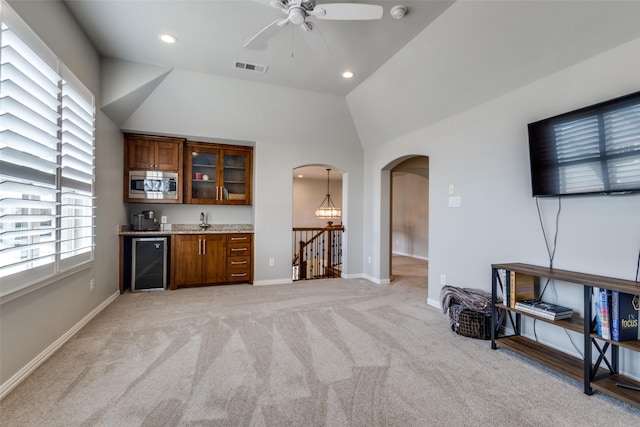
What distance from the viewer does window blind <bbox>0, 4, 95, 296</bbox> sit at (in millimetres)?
1903

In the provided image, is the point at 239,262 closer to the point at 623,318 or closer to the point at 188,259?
the point at 188,259

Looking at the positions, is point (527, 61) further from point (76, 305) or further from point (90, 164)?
point (76, 305)

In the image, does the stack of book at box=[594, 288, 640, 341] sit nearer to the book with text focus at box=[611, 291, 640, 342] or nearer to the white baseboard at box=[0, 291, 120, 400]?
the book with text focus at box=[611, 291, 640, 342]

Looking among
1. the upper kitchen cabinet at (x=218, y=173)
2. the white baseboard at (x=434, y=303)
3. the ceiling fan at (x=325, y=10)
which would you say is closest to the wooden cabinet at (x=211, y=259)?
the upper kitchen cabinet at (x=218, y=173)

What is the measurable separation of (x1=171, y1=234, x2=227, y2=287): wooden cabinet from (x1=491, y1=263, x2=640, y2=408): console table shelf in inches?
159

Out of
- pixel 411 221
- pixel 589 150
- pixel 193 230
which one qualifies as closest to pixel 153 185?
pixel 193 230

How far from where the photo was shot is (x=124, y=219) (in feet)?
15.3

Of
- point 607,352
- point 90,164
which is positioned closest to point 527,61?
point 607,352

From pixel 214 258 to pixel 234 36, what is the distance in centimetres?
336

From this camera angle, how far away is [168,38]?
10.4 feet

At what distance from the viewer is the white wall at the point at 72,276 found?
6.77 feet

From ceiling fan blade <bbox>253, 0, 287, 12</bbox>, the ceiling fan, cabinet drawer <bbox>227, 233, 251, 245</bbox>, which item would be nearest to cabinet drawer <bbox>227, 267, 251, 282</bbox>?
cabinet drawer <bbox>227, 233, 251, 245</bbox>

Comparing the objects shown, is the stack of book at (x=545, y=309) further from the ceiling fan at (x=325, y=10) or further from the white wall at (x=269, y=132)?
the white wall at (x=269, y=132)

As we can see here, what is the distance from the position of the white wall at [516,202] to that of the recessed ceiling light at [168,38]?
3354 mm
